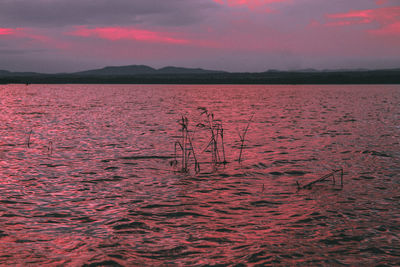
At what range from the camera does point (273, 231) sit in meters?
8.12

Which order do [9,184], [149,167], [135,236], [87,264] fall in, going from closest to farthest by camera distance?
[87,264]
[135,236]
[9,184]
[149,167]

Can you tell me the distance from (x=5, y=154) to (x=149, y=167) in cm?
750

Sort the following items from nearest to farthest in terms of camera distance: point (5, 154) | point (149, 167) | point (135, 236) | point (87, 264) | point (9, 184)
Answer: point (87, 264) → point (135, 236) → point (9, 184) → point (149, 167) → point (5, 154)

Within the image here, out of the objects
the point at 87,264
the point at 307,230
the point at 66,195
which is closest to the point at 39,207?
the point at 66,195

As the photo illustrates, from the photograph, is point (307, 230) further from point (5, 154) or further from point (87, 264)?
point (5, 154)

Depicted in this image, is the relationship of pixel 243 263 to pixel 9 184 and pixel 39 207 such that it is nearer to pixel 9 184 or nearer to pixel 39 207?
pixel 39 207

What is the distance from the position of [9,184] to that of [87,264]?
22.9 ft

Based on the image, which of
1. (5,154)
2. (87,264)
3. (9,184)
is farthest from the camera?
(5,154)

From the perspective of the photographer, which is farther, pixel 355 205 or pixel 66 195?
pixel 66 195

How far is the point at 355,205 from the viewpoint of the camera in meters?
10.1

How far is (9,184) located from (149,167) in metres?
5.22

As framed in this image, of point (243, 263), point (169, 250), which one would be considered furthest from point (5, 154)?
point (243, 263)

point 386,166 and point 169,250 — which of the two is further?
point 386,166

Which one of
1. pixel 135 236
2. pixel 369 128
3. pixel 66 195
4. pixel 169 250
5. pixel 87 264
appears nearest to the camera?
pixel 87 264
